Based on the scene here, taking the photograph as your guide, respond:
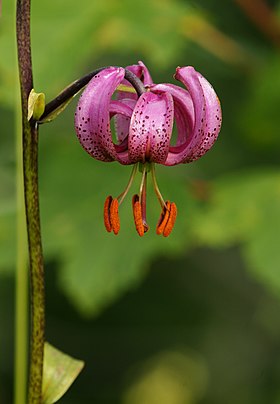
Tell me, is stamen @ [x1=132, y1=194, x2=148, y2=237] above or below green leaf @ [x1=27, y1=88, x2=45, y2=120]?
below

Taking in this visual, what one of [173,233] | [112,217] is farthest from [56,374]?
[173,233]

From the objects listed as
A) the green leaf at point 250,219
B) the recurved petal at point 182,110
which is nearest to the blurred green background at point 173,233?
the green leaf at point 250,219

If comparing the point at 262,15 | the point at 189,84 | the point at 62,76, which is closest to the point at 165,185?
the point at 62,76

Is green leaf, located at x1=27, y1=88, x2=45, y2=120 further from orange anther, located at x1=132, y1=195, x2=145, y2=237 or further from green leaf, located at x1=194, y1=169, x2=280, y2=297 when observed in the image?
green leaf, located at x1=194, y1=169, x2=280, y2=297

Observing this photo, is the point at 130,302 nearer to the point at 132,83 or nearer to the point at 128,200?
the point at 128,200

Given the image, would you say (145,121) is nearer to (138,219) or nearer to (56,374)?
(138,219)

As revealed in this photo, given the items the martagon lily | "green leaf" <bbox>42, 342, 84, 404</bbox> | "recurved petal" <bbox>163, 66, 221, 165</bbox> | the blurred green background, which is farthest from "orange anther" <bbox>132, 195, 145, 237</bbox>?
the blurred green background
